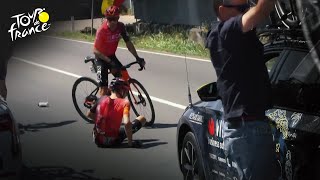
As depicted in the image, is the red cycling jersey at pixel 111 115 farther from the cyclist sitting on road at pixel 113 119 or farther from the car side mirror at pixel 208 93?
the car side mirror at pixel 208 93

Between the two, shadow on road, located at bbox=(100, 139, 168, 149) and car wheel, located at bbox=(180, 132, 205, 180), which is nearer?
car wheel, located at bbox=(180, 132, 205, 180)

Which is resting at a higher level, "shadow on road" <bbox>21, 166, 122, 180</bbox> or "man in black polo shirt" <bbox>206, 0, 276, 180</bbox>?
"man in black polo shirt" <bbox>206, 0, 276, 180</bbox>

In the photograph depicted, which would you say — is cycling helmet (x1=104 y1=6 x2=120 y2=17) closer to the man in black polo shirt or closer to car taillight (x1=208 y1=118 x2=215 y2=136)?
car taillight (x1=208 y1=118 x2=215 y2=136)

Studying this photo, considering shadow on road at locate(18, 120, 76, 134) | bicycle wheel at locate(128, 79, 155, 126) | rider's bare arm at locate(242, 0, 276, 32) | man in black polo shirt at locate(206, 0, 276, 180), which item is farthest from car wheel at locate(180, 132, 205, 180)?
shadow on road at locate(18, 120, 76, 134)

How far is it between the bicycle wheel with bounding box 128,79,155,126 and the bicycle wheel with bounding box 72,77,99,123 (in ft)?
2.17

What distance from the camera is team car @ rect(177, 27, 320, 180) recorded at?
4.26 m

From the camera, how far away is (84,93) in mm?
10688

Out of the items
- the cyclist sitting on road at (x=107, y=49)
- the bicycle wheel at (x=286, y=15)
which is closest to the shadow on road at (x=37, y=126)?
the cyclist sitting on road at (x=107, y=49)

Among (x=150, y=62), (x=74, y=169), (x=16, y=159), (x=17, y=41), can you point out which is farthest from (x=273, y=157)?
(x=17, y=41)

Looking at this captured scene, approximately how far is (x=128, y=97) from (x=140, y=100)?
0.19 meters

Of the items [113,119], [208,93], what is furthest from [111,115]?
Result: [208,93]

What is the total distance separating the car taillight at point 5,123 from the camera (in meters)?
5.59

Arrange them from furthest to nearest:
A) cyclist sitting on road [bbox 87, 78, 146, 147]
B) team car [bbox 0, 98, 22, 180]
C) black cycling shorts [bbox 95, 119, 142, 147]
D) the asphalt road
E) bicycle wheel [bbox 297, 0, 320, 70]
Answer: black cycling shorts [bbox 95, 119, 142, 147] < cyclist sitting on road [bbox 87, 78, 146, 147] < the asphalt road < team car [bbox 0, 98, 22, 180] < bicycle wheel [bbox 297, 0, 320, 70]

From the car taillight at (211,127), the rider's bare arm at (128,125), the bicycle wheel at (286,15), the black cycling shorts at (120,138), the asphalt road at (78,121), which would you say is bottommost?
the asphalt road at (78,121)
